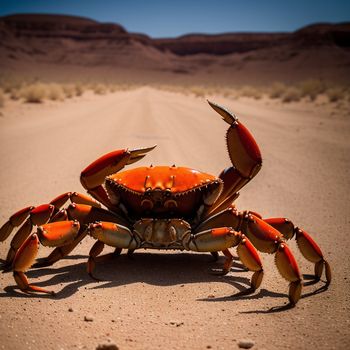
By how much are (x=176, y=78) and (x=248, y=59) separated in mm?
22396

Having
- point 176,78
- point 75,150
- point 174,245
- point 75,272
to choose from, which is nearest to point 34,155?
point 75,150

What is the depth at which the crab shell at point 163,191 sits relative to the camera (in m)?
3.84

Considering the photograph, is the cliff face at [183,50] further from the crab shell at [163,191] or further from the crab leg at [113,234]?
the crab leg at [113,234]

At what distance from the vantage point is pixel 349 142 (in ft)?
40.9

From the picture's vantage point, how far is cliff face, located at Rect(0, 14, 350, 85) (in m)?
108

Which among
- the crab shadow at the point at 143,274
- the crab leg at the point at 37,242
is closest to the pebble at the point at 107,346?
the crab shadow at the point at 143,274

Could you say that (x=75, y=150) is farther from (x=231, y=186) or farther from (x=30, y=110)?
(x=30, y=110)

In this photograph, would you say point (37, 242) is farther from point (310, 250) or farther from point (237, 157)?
point (310, 250)

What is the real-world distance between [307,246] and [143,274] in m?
1.51

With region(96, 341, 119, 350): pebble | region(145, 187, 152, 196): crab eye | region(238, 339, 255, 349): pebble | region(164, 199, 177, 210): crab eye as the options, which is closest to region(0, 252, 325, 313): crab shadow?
region(238, 339, 255, 349): pebble

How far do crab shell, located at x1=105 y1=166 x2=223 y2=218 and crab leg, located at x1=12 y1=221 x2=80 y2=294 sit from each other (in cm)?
52

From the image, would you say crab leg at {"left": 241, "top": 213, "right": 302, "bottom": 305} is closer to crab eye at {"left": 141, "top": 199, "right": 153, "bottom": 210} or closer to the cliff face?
crab eye at {"left": 141, "top": 199, "right": 153, "bottom": 210}

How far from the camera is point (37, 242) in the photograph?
3537mm

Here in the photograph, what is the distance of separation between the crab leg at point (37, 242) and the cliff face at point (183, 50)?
3302 inches
